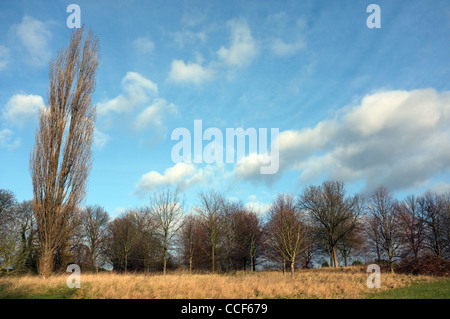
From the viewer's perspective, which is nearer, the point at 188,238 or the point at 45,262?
the point at 45,262

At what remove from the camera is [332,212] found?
42188 millimetres

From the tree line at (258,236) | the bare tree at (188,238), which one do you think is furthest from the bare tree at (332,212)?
the bare tree at (188,238)

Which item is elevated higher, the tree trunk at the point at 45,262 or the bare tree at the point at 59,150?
the bare tree at the point at 59,150

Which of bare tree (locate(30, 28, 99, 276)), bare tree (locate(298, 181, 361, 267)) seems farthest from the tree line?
bare tree (locate(30, 28, 99, 276))

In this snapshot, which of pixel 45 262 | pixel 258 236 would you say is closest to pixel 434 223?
pixel 258 236

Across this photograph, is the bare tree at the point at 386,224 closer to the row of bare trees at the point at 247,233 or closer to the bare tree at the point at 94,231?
the row of bare trees at the point at 247,233

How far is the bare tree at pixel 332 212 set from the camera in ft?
136

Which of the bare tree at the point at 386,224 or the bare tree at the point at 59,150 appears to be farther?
the bare tree at the point at 386,224

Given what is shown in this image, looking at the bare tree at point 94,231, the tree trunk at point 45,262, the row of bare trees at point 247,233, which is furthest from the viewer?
the bare tree at point 94,231

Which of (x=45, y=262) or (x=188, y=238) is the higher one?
(x=45, y=262)

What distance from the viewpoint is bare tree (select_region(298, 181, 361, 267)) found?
136ft

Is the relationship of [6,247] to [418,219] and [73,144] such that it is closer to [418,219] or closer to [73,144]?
[73,144]

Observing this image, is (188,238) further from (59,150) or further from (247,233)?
(59,150)
